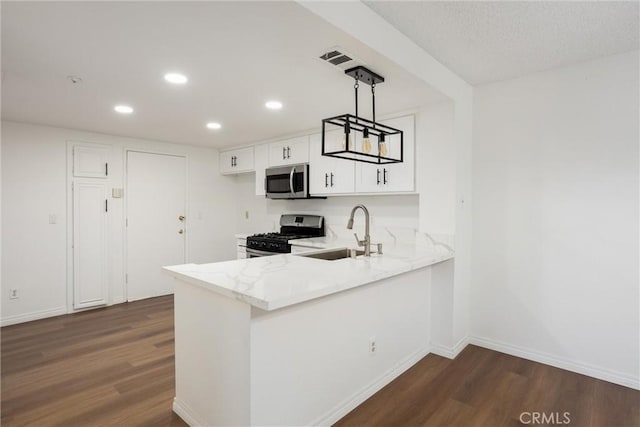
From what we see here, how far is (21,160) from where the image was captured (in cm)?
381

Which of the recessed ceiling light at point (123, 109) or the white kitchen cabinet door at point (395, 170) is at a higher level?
the recessed ceiling light at point (123, 109)

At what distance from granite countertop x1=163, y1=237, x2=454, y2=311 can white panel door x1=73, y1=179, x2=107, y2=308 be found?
9.39 ft

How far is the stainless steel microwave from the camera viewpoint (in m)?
4.16

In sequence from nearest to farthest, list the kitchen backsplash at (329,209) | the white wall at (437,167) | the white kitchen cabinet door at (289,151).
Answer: the white wall at (437,167), the kitchen backsplash at (329,209), the white kitchen cabinet door at (289,151)

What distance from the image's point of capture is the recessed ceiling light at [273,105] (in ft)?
9.97

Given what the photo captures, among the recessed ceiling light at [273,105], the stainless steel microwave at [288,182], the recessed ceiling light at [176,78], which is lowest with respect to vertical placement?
the stainless steel microwave at [288,182]

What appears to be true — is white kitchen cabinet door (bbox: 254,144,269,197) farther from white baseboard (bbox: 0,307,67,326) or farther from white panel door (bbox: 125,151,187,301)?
white baseboard (bbox: 0,307,67,326)

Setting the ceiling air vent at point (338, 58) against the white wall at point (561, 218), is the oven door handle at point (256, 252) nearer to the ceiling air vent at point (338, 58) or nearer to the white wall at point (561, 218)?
the white wall at point (561, 218)

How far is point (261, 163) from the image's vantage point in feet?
15.6

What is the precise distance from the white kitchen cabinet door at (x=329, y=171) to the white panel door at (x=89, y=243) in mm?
2662

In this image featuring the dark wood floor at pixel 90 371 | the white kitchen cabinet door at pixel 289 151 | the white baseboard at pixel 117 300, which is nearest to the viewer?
the dark wood floor at pixel 90 371

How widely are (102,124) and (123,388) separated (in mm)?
2837

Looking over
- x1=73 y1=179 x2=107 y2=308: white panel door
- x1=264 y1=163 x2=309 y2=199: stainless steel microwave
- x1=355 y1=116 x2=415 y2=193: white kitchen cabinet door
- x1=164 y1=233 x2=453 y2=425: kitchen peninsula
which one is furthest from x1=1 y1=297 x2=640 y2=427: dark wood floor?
x1=264 y1=163 x2=309 y2=199: stainless steel microwave

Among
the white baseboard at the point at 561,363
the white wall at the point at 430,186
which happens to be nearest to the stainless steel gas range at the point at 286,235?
the white wall at the point at 430,186
